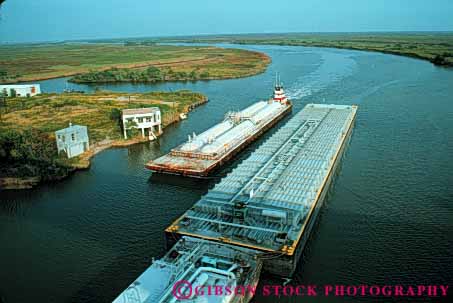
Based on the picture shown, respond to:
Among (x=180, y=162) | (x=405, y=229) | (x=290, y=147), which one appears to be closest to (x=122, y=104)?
(x=180, y=162)

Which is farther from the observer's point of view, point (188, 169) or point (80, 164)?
point (80, 164)

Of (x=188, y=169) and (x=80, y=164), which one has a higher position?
(x=188, y=169)

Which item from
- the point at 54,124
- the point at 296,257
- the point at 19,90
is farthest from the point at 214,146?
the point at 19,90

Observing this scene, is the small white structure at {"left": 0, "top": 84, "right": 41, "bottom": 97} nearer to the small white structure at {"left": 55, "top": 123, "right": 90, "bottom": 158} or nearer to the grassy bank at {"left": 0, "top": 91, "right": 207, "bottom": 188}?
the grassy bank at {"left": 0, "top": 91, "right": 207, "bottom": 188}

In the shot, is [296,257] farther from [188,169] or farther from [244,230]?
[188,169]
